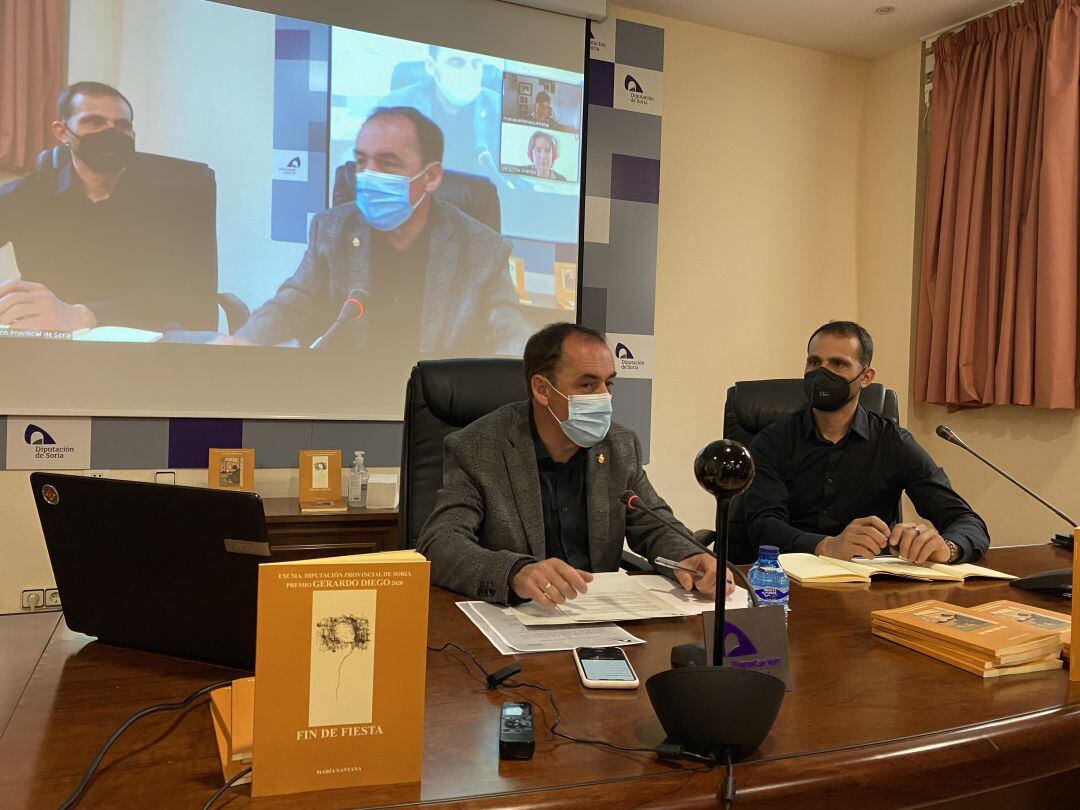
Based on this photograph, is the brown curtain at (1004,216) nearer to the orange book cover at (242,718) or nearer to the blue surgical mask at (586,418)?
the blue surgical mask at (586,418)

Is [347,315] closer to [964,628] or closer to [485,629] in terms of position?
[485,629]

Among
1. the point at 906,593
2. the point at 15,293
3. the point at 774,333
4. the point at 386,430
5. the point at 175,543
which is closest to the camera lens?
the point at 175,543

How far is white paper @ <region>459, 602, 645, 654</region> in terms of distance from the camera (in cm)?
112

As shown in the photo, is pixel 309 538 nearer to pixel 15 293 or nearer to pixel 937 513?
pixel 15 293

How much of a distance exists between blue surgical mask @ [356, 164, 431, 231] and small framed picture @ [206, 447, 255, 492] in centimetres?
100

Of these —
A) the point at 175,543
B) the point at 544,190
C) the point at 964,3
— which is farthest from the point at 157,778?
the point at 964,3

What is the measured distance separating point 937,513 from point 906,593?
73 cm

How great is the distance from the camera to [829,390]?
2.21m

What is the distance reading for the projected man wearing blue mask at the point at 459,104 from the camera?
10.5 feet

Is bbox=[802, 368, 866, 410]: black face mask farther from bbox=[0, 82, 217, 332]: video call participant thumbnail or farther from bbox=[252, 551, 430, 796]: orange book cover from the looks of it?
bbox=[0, 82, 217, 332]: video call participant thumbnail

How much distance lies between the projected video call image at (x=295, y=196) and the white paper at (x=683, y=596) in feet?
6.34

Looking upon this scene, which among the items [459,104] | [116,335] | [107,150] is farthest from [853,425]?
[107,150]

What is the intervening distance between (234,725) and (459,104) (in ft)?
9.61

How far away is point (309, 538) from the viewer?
2758 mm
